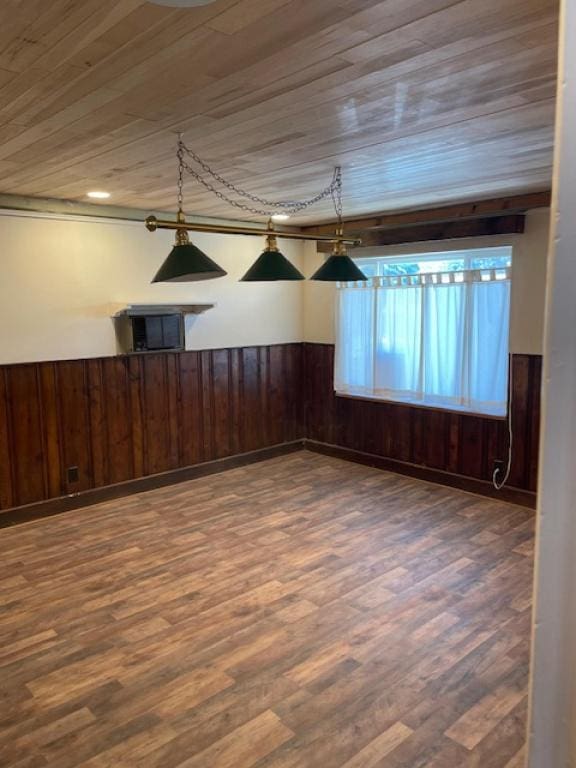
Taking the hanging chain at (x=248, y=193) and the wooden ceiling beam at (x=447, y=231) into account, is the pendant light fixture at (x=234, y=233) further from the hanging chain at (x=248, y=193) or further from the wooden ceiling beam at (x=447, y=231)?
the wooden ceiling beam at (x=447, y=231)

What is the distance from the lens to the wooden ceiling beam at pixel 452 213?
440 cm

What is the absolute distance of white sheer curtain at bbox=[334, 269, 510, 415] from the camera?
486 centimetres

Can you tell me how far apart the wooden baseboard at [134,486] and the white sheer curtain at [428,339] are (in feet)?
3.48

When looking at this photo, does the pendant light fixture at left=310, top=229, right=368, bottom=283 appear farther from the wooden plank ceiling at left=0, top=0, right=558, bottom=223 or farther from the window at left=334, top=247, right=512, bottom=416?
the window at left=334, top=247, right=512, bottom=416

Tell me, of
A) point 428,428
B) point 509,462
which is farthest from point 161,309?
point 509,462

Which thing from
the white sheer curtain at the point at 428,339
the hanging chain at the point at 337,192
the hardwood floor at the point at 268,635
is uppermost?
the hanging chain at the point at 337,192

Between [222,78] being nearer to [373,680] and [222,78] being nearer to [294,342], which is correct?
[373,680]

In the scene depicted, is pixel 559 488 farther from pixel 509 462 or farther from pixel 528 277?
pixel 509 462

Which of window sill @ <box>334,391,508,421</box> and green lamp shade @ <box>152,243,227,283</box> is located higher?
green lamp shade @ <box>152,243,227,283</box>

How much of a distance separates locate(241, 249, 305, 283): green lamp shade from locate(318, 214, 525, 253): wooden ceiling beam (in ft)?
7.19

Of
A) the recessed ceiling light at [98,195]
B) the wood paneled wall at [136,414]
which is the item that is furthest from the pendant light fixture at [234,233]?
the wood paneled wall at [136,414]

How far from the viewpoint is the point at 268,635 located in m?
3.01

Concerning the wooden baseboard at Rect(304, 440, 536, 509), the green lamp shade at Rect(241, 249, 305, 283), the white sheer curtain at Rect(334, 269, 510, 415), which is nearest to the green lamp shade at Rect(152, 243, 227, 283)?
the green lamp shade at Rect(241, 249, 305, 283)

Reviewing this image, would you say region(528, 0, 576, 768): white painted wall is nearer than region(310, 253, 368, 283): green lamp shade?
Yes
